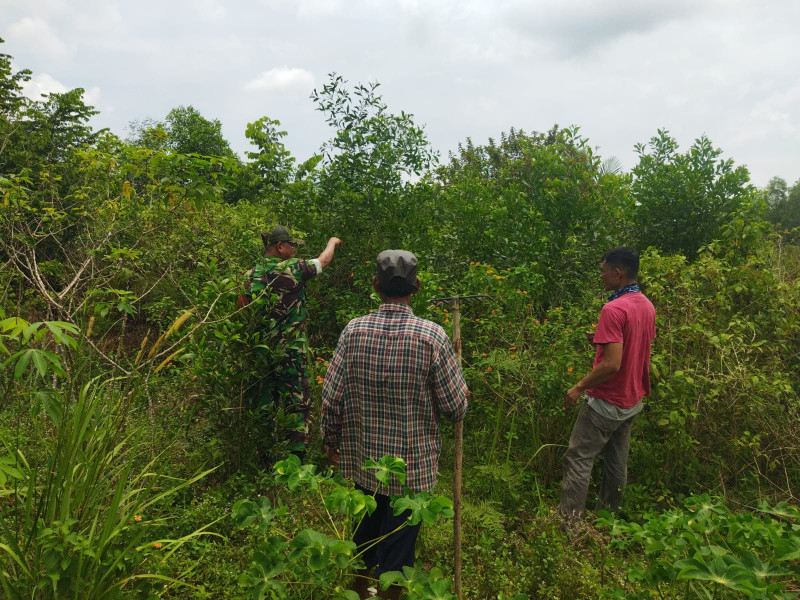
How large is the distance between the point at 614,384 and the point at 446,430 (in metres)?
1.85

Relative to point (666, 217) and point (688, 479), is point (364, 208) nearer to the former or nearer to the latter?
point (688, 479)

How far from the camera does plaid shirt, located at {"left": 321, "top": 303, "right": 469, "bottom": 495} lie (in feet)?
7.01

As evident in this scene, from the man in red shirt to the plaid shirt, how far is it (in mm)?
1307

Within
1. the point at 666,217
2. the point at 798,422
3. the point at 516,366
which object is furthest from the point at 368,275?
the point at 666,217

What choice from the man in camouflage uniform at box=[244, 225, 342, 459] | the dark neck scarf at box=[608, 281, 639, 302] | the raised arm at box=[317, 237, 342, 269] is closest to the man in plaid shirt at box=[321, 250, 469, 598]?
the man in camouflage uniform at box=[244, 225, 342, 459]

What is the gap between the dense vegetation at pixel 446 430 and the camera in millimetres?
1885

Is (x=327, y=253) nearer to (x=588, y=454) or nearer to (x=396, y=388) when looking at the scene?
(x=396, y=388)

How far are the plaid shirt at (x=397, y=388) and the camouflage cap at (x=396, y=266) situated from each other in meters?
0.14

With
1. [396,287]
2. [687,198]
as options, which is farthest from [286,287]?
[687,198]

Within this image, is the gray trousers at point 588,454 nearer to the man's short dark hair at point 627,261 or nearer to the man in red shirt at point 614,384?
the man in red shirt at point 614,384

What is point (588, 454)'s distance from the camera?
10.7 feet

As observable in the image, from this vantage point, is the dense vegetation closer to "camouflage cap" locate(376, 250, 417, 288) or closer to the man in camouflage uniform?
the man in camouflage uniform

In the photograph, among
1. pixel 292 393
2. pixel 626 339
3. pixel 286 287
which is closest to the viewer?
pixel 626 339

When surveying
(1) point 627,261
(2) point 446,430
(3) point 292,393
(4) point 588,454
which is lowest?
(2) point 446,430
